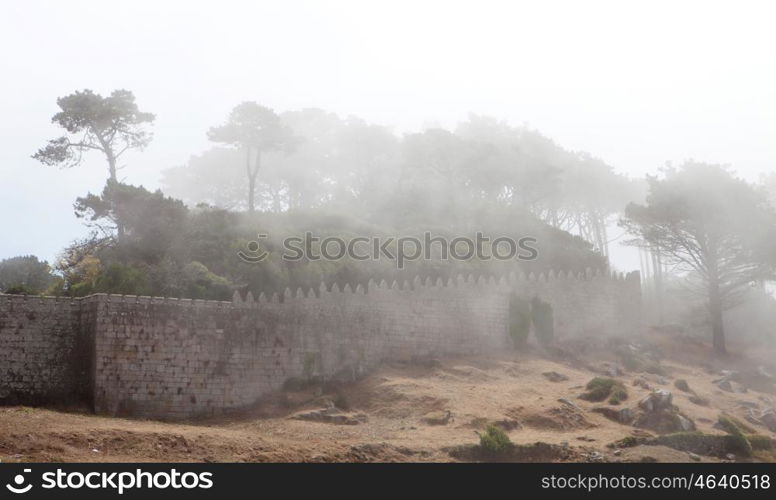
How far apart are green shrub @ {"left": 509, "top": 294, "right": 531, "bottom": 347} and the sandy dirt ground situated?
1008 millimetres

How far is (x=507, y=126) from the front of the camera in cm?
7350

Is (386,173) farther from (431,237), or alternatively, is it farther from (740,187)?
(740,187)

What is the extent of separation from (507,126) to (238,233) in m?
40.5

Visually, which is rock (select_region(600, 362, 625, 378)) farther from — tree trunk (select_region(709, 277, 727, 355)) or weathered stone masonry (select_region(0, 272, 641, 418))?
tree trunk (select_region(709, 277, 727, 355))

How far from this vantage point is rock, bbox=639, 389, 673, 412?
2512cm

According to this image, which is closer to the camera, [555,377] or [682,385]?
[555,377]

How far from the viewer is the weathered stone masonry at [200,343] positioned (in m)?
23.4

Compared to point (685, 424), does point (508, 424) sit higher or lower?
higher

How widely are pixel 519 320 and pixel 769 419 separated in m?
10.3

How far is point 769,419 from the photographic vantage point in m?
27.7

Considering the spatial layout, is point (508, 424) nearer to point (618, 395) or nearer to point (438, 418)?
point (438, 418)

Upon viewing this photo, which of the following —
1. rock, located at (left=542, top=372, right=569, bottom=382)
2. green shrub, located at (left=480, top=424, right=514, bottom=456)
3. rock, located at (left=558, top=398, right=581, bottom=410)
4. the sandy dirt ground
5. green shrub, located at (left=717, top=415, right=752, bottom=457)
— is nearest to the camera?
the sandy dirt ground

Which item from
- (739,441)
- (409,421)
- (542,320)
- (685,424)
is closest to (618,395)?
(685,424)

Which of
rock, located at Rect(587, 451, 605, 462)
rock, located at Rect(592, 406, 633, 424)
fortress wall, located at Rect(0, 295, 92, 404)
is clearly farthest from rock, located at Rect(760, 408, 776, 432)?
fortress wall, located at Rect(0, 295, 92, 404)
